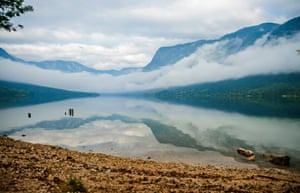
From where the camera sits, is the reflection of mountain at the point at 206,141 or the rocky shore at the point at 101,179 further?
the reflection of mountain at the point at 206,141

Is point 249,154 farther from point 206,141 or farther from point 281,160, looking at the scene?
point 206,141

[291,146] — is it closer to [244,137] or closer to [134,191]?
[244,137]

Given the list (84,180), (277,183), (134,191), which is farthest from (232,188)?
(84,180)

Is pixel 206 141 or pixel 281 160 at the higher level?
pixel 281 160

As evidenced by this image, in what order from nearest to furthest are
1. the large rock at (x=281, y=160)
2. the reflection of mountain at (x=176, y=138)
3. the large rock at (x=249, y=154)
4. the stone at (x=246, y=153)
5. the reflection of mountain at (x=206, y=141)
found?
the large rock at (x=281, y=160) < the large rock at (x=249, y=154) < the stone at (x=246, y=153) < the reflection of mountain at (x=206, y=141) < the reflection of mountain at (x=176, y=138)

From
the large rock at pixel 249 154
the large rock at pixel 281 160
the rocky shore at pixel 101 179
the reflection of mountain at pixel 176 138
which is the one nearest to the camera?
the rocky shore at pixel 101 179

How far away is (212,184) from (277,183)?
6.13 m

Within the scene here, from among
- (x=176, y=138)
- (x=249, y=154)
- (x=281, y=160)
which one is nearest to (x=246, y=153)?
(x=249, y=154)

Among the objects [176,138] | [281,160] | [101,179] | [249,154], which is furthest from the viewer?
[176,138]

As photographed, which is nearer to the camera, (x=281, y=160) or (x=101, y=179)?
(x=101, y=179)

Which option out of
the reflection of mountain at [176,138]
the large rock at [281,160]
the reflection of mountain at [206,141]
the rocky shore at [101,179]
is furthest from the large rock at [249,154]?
the rocky shore at [101,179]

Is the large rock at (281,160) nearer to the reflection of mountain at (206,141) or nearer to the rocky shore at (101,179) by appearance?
the reflection of mountain at (206,141)

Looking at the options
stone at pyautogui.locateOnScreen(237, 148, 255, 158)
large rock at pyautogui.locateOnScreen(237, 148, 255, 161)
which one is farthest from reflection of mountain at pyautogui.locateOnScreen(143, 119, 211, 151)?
large rock at pyautogui.locateOnScreen(237, 148, 255, 161)

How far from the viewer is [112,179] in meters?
22.8
